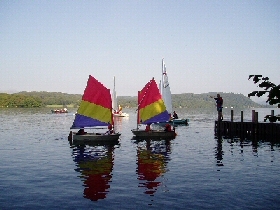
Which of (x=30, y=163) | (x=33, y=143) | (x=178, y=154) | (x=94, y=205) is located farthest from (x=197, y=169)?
(x=33, y=143)

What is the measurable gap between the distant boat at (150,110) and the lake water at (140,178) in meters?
8.46

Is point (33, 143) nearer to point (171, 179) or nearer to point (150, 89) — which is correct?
point (150, 89)

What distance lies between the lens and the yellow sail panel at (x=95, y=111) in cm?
3852

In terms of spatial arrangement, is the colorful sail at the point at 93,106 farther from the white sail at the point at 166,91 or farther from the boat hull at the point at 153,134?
the white sail at the point at 166,91

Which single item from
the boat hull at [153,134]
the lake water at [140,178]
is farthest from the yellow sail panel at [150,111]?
the lake water at [140,178]

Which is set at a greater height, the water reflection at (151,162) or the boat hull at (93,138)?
the boat hull at (93,138)

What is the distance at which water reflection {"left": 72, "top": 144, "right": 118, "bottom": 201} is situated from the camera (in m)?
17.9

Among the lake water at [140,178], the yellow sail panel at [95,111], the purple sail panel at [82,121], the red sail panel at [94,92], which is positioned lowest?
the lake water at [140,178]

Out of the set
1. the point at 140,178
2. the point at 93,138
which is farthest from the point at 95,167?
the point at 93,138

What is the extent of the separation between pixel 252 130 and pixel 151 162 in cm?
2799

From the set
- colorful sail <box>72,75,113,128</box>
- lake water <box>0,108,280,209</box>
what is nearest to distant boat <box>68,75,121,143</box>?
colorful sail <box>72,75,113,128</box>

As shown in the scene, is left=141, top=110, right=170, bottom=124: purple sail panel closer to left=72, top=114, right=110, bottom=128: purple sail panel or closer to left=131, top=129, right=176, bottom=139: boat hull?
left=131, top=129, right=176, bottom=139: boat hull

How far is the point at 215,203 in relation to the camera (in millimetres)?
15578

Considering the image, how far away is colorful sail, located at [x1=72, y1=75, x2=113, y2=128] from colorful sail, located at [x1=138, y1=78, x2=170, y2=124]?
660 cm
